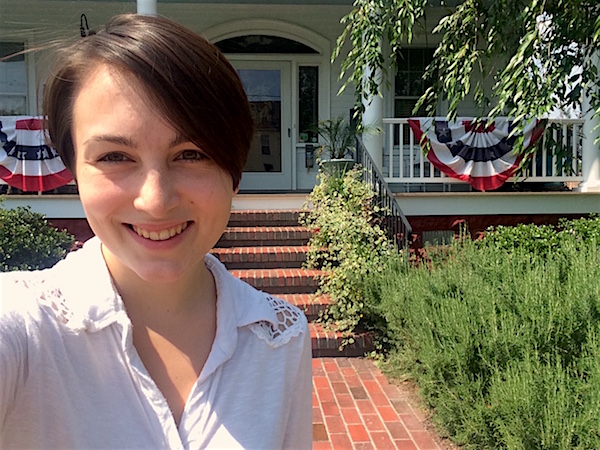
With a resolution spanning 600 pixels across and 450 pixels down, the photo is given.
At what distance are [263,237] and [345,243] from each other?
52.7 inches

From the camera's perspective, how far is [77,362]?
865mm

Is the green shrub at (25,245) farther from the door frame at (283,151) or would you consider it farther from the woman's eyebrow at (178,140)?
the door frame at (283,151)

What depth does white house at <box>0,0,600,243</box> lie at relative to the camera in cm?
711

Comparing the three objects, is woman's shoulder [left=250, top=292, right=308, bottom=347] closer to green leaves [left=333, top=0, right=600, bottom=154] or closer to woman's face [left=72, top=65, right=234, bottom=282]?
woman's face [left=72, top=65, right=234, bottom=282]

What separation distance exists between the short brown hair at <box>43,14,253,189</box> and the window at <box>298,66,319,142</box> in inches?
322

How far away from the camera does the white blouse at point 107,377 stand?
0.83m

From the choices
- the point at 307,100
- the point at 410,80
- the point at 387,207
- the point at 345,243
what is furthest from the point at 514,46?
the point at 307,100

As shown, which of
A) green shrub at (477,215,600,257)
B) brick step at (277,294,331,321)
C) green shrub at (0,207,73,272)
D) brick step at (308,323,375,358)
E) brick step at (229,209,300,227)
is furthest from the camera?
brick step at (229,209,300,227)

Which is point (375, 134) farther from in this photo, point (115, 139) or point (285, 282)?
point (115, 139)

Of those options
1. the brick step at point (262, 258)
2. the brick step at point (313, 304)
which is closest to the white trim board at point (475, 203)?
the brick step at point (262, 258)

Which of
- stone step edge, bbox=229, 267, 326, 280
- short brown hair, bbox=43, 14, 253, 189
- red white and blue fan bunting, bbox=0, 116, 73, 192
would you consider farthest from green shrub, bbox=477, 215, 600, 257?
red white and blue fan bunting, bbox=0, 116, 73, 192

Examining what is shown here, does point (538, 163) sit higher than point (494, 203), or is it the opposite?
point (538, 163)

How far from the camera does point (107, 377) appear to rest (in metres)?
0.88

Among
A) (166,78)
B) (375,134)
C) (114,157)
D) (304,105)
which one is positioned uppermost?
(304,105)
